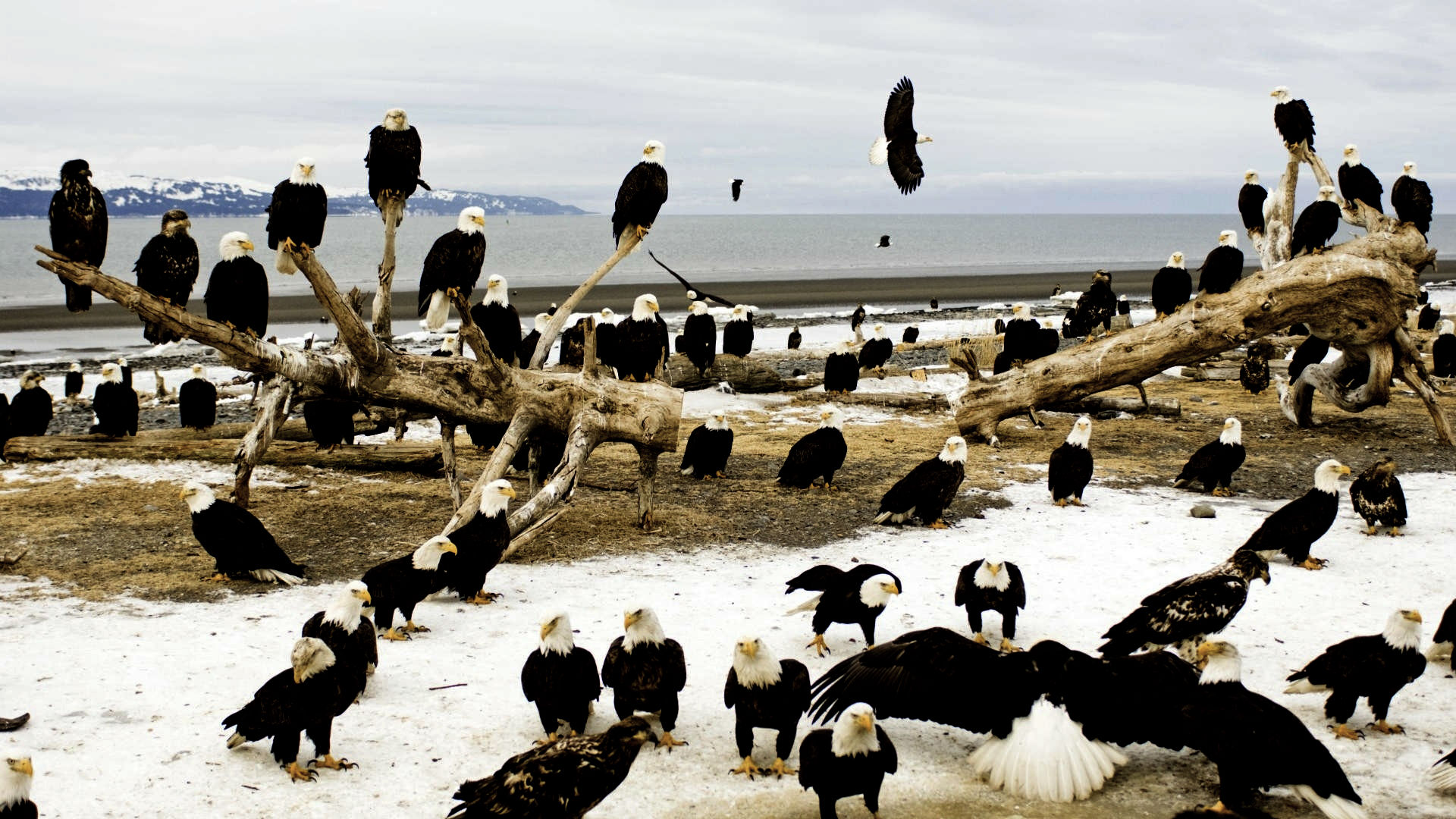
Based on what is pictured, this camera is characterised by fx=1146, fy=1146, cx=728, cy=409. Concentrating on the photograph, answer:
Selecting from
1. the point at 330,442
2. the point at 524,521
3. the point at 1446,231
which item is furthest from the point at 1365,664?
the point at 1446,231

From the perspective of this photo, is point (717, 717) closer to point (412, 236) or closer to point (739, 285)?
point (739, 285)

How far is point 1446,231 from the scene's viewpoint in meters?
132

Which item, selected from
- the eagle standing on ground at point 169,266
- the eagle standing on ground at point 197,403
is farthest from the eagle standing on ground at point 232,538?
the eagle standing on ground at point 197,403

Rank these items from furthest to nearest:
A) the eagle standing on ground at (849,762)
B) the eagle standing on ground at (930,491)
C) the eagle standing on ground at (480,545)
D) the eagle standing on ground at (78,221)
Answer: the eagle standing on ground at (930,491) → the eagle standing on ground at (78,221) → the eagle standing on ground at (480,545) → the eagle standing on ground at (849,762)

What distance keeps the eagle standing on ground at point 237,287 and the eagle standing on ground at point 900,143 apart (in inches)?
261

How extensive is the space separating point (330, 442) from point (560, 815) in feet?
26.3

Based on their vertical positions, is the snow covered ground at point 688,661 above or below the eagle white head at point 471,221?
below

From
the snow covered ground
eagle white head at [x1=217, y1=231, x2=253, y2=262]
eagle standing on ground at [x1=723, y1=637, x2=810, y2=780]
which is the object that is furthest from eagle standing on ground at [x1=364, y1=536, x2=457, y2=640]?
eagle white head at [x1=217, y1=231, x2=253, y2=262]

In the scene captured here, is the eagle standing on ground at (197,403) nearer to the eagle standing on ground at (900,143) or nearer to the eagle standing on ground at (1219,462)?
the eagle standing on ground at (900,143)

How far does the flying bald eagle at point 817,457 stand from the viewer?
1006 cm

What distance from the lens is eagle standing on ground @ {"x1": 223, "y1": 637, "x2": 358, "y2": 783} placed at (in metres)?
4.63

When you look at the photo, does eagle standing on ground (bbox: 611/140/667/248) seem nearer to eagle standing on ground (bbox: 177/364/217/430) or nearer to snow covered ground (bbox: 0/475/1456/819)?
snow covered ground (bbox: 0/475/1456/819)

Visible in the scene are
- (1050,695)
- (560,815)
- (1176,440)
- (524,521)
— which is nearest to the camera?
(560,815)

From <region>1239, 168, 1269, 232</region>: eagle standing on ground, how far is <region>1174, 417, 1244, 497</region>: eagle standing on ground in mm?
7713
